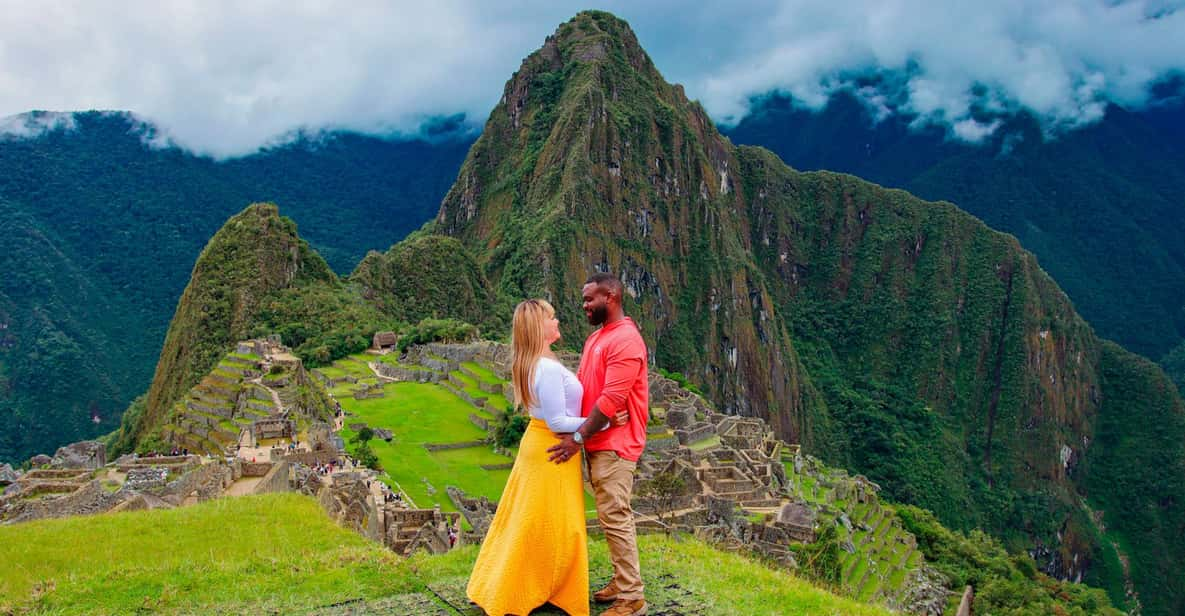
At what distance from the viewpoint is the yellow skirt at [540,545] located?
6.61 m

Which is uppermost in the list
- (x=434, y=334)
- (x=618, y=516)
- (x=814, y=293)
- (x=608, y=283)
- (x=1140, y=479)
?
(x=814, y=293)

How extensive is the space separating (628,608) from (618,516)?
28.7 inches

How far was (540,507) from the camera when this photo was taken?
6.70 meters

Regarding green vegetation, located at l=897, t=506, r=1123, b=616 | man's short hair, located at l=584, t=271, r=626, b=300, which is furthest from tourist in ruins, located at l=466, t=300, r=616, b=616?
green vegetation, located at l=897, t=506, r=1123, b=616

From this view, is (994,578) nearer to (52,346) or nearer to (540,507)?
(540,507)

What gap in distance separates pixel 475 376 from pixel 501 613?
123 feet

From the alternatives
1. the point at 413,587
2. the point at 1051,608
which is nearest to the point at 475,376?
the point at 1051,608

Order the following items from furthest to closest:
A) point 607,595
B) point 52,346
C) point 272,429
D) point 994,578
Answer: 1. point 52,346
2. point 994,578
3. point 272,429
4. point 607,595

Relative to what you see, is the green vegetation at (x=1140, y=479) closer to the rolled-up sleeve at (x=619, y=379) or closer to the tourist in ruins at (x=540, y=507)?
the tourist in ruins at (x=540, y=507)

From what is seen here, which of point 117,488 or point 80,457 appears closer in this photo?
point 117,488

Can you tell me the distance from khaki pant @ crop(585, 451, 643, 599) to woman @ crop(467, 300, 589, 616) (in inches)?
7.4

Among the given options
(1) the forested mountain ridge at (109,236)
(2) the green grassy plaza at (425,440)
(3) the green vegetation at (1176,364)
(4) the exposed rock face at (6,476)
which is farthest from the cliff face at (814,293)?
(4) the exposed rock face at (6,476)

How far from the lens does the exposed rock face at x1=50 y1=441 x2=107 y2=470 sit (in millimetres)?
25114

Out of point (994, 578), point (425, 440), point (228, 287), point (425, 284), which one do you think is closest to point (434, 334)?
point (228, 287)
